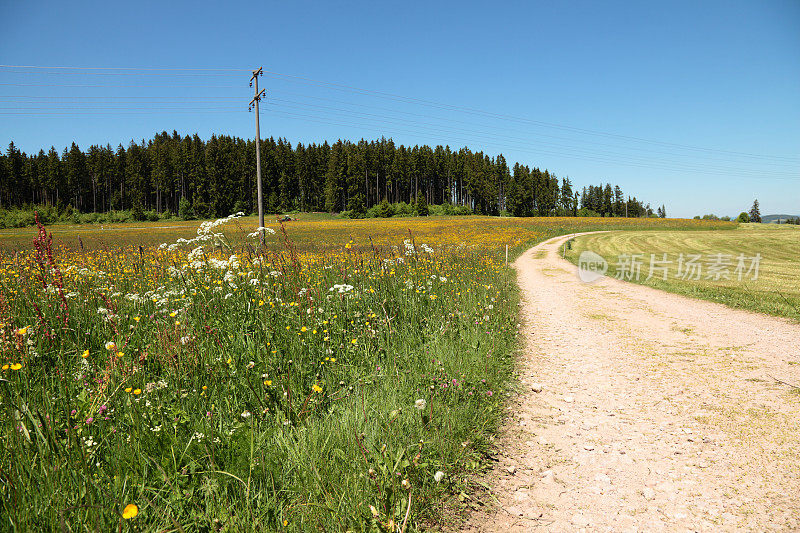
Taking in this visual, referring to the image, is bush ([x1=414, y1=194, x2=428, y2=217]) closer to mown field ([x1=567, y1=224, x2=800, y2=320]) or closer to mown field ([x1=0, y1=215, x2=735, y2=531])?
mown field ([x1=567, y1=224, x2=800, y2=320])

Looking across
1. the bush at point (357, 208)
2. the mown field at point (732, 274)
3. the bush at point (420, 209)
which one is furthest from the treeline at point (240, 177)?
the mown field at point (732, 274)

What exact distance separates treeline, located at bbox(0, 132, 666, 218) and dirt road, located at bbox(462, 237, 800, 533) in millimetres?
72258

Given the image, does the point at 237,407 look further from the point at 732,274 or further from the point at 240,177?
the point at 240,177

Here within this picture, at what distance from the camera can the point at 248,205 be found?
8288 cm

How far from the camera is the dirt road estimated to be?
258 centimetres

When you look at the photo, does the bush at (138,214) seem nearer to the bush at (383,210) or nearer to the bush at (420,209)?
the bush at (383,210)

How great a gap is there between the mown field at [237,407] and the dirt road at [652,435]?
45 cm

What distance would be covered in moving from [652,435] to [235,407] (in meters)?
3.97

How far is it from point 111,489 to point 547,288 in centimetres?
1214

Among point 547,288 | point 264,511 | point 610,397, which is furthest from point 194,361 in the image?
point 547,288

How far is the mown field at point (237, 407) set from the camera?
209 cm

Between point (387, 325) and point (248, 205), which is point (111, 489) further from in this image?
point (248, 205)

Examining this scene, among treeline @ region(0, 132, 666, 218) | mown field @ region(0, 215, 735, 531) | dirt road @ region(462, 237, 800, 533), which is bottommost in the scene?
dirt road @ region(462, 237, 800, 533)

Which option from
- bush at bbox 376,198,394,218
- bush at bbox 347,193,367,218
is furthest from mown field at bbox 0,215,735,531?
bush at bbox 376,198,394,218
